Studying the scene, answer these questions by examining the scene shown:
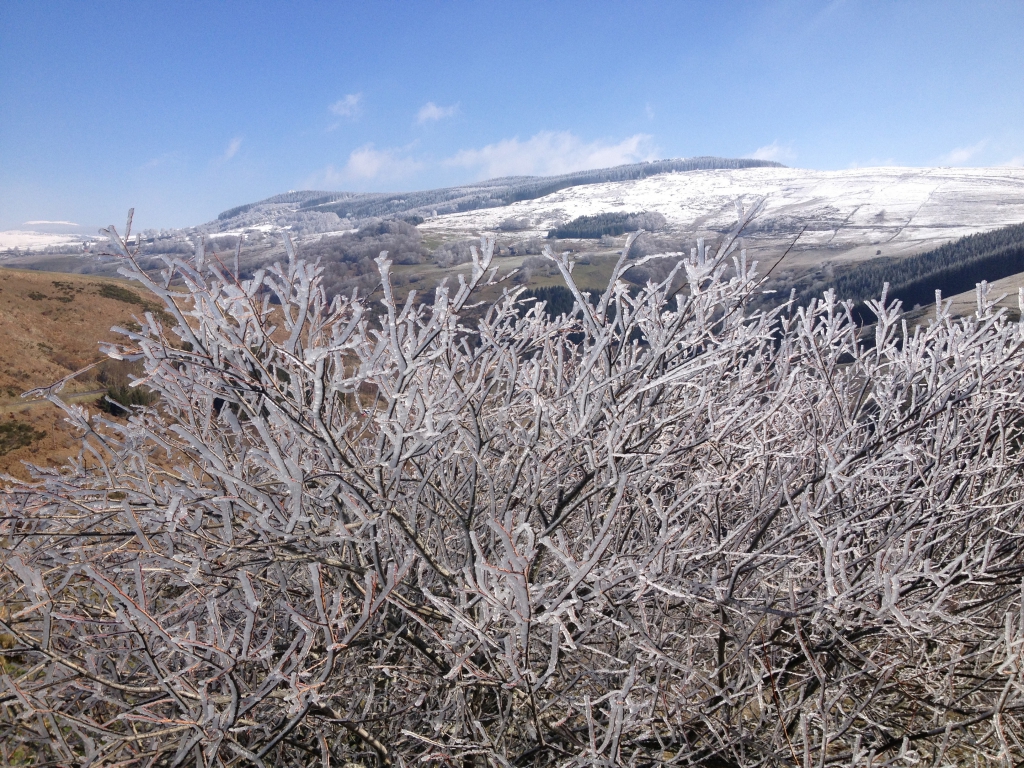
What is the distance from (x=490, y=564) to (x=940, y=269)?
199 ft

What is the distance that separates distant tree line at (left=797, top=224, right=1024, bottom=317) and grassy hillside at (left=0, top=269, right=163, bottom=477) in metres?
48.7

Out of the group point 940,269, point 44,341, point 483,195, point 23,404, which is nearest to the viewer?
point 23,404

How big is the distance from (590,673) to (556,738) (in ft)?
2.26

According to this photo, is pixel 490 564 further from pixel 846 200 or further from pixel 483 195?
pixel 483 195

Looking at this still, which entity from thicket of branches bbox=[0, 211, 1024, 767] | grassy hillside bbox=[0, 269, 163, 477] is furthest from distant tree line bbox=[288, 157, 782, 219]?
thicket of branches bbox=[0, 211, 1024, 767]

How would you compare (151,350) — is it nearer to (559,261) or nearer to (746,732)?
(559,261)

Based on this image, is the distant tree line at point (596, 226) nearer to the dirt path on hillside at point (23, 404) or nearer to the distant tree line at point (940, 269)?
the distant tree line at point (940, 269)

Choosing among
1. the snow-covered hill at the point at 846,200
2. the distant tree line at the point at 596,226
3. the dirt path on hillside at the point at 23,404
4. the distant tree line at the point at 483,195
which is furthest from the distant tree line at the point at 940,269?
the distant tree line at the point at 483,195

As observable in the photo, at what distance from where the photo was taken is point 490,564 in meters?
2.06

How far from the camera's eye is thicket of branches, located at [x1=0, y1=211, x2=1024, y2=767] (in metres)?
1.77

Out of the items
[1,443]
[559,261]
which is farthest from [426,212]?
[559,261]

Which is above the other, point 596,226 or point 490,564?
point 596,226

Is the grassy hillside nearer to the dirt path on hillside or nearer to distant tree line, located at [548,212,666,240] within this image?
the dirt path on hillside

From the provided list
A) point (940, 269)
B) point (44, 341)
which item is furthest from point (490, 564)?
point (940, 269)
